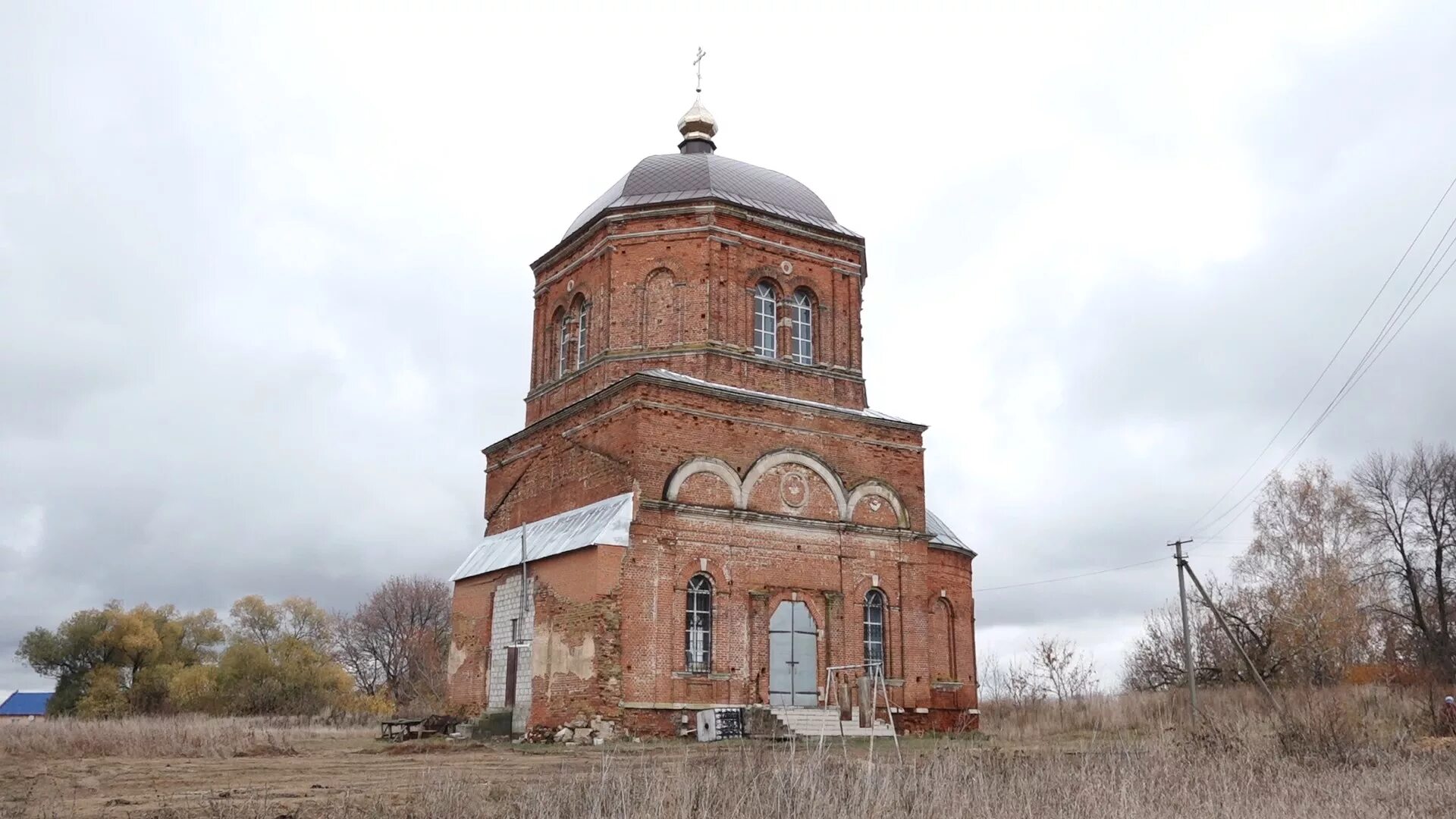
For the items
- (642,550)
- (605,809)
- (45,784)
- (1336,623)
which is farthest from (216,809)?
(1336,623)

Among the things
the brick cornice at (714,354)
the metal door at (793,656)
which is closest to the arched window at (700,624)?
the metal door at (793,656)

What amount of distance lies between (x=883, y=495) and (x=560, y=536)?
6.10 metres

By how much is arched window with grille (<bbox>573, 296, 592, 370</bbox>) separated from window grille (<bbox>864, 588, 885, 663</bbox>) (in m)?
7.24

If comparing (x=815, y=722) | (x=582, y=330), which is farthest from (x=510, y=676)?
(x=582, y=330)

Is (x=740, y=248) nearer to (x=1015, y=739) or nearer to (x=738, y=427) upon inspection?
(x=738, y=427)

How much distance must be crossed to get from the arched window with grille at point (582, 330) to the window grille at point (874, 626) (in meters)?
7.24

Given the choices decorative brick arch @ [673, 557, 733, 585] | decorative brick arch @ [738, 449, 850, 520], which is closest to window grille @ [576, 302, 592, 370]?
decorative brick arch @ [738, 449, 850, 520]

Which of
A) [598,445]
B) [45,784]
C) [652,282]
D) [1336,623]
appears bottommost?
[45,784]

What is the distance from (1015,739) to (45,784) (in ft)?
45.2

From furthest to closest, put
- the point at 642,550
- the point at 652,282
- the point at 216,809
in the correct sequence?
the point at 652,282, the point at 642,550, the point at 216,809

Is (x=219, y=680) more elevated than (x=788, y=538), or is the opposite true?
(x=788, y=538)

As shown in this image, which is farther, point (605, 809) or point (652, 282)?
point (652, 282)

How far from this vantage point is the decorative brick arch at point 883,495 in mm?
20453

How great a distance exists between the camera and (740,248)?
21375 mm
